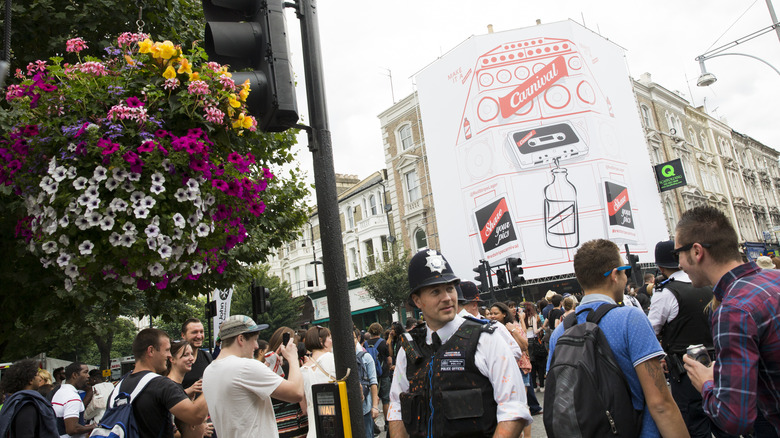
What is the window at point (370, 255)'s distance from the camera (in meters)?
34.9

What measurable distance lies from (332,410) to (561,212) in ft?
86.2

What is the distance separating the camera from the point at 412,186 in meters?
34.0

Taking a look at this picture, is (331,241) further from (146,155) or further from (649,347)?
(649,347)

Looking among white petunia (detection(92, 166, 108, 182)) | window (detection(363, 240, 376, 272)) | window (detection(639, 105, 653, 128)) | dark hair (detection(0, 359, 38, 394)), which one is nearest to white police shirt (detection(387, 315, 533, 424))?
white petunia (detection(92, 166, 108, 182))

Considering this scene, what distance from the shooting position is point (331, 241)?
9.30 ft

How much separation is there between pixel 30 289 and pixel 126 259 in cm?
257

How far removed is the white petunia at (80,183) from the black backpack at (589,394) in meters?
2.56

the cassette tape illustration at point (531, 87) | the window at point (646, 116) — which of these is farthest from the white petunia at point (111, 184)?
the window at point (646, 116)

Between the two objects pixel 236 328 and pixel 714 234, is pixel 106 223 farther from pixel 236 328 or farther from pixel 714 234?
pixel 714 234

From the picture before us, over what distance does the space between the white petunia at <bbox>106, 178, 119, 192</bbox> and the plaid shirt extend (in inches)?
115

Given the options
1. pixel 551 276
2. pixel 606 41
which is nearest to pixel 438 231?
pixel 551 276

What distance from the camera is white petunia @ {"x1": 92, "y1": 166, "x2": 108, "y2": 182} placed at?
2756mm

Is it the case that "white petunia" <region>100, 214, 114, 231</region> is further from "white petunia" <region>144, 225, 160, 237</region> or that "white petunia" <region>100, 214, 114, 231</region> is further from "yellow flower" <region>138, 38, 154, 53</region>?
"yellow flower" <region>138, 38, 154, 53</region>

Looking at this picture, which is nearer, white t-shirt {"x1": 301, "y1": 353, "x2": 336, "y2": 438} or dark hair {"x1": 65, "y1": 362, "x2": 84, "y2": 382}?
white t-shirt {"x1": 301, "y1": 353, "x2": 336, "y2": 438}
